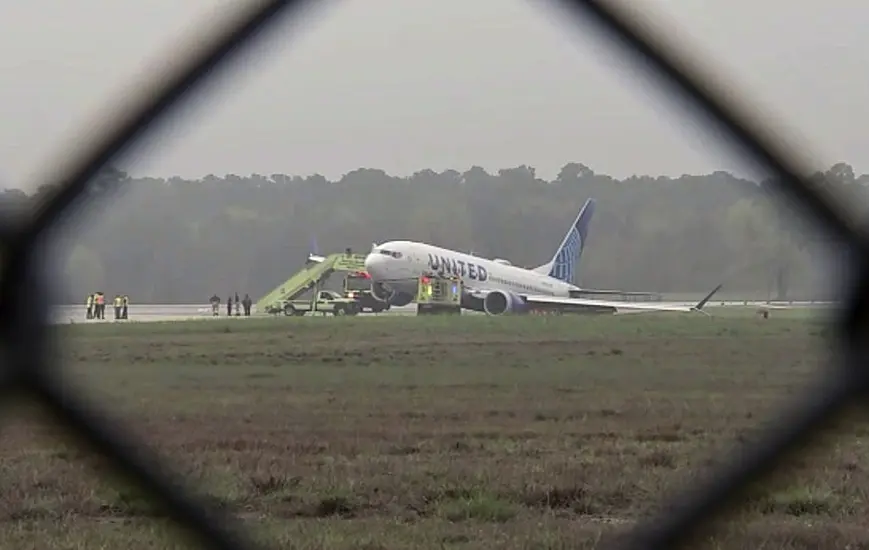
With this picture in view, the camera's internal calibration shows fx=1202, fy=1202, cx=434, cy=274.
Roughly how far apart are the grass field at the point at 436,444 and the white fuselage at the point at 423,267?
28.9 ft

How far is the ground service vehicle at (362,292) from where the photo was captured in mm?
15922

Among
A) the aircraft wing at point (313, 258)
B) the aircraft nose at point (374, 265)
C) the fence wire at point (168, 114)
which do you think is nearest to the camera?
the fence wire at point (168, 114)

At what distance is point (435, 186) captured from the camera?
138 inches

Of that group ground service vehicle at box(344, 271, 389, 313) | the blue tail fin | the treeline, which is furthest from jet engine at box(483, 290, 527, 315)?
the treeline

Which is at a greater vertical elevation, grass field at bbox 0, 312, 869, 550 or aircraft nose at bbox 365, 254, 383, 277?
aircraft nose at bbox 365, 254, 383, 277

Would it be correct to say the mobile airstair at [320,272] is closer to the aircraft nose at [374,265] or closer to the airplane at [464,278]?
the aircraft nose at [374,265]

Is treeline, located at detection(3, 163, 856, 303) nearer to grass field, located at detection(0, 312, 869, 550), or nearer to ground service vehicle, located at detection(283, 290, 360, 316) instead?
grass field, located at detection(0, 312, 869, 550)

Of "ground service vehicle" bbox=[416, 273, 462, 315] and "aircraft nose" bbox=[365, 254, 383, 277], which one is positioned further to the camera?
"aircraft nose" bbox=[365, 254, 383, 277]

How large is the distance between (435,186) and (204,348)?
3.84m

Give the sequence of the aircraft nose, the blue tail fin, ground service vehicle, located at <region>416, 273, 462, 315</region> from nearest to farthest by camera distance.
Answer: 1. the blue tail fin
2. ground service vehicle, located at <region>416, 273, 462, 315</region>
3. the aircraft nose

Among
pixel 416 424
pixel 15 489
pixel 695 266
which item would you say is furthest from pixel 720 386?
pixel 15 489

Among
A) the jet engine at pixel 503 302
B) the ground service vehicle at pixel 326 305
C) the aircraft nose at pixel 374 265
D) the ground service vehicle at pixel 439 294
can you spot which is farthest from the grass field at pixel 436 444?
the jet engine at pixel 503 302

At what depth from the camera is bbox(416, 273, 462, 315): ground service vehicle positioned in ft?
48.0

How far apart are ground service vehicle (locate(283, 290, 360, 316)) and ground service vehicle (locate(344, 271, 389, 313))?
122 millimetres
